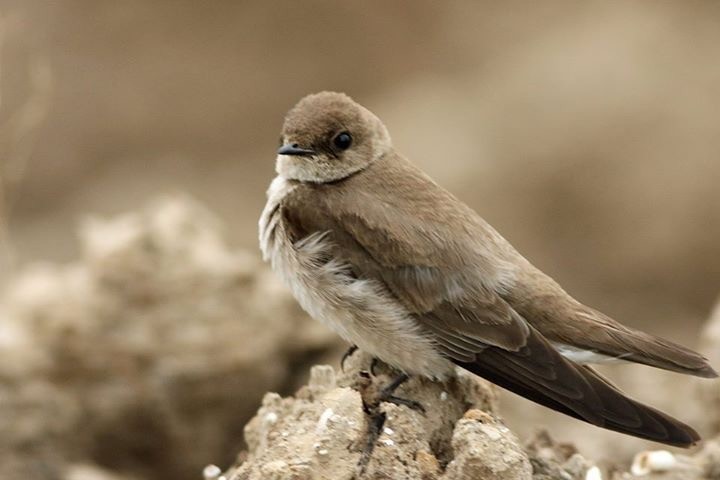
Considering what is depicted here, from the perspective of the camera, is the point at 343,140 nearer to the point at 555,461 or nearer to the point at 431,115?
the point at 555,461

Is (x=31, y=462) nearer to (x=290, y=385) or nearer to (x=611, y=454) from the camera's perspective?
(x=290, y=385)

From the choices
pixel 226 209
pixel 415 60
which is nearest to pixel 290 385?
pixel 226 209

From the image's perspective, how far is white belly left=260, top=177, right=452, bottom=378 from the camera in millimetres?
5180

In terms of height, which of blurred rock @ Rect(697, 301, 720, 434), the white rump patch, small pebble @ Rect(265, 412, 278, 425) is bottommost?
small pebble @ Rect(265, 412, 278, 425)

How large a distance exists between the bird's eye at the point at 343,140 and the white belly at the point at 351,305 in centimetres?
35

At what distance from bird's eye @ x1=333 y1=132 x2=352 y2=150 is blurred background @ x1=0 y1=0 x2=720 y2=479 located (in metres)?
3.49

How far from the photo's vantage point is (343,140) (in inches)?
225

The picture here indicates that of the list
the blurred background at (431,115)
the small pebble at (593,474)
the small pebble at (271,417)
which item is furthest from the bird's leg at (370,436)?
the blurred background at (431,115)

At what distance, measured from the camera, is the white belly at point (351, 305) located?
17.0 ft

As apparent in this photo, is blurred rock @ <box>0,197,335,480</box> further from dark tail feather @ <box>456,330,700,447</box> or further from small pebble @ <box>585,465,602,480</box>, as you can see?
small pebble @ <box>585,465,602,480</box>

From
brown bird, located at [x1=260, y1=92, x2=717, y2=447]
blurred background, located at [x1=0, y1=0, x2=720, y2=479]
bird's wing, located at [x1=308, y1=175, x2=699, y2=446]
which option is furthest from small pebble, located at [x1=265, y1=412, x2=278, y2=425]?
blurred background, located at [x1=0, y1=0, x2=720, y2=479]

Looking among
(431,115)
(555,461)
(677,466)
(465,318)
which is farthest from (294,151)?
(431,115)

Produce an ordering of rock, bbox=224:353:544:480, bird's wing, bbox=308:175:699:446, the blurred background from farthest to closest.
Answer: the blurred background, bird's wing, bbox=308:175:699:446, rock, bbox=224:353:544:480

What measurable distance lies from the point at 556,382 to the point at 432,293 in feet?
1.84
